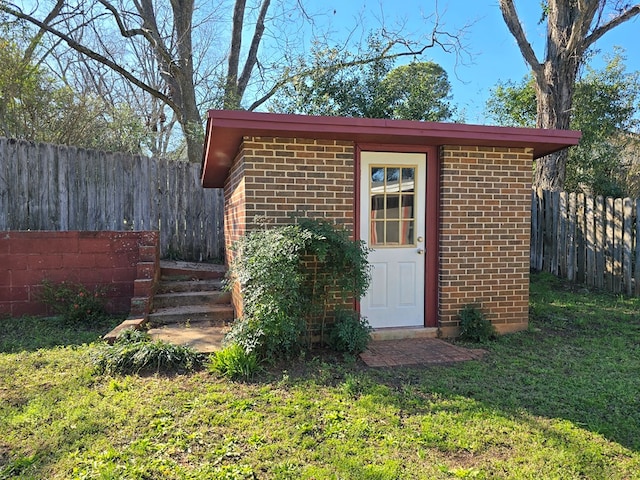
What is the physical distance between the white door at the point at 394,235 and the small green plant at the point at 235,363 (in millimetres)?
1759

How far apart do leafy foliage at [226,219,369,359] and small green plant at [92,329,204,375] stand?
1.46ft

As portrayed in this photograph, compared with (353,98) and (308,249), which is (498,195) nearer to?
(308,249)

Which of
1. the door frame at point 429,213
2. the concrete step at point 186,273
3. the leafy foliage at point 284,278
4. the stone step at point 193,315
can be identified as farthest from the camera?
the concrete step at point 186,273

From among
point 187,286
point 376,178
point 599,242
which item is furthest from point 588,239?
point 187,286

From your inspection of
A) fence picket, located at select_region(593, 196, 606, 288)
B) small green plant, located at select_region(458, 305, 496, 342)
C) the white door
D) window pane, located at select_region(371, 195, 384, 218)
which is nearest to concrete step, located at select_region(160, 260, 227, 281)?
the white door

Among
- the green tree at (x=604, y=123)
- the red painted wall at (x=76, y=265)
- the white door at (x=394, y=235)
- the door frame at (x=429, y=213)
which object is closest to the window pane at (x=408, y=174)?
the white door at (x=394, y=235)

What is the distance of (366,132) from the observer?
4.45 m

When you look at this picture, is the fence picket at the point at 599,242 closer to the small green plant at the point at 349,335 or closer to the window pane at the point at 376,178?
the window pane at the point at 376,178

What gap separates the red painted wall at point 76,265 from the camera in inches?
224

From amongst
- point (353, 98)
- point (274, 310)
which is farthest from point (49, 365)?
point (353, 98)

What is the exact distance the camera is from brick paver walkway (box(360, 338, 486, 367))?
13.9ft

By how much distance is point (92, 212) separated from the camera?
7.45 metres

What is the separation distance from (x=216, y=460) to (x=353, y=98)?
29.3ft

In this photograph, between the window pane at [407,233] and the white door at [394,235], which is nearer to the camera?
the white door at [394,235]
